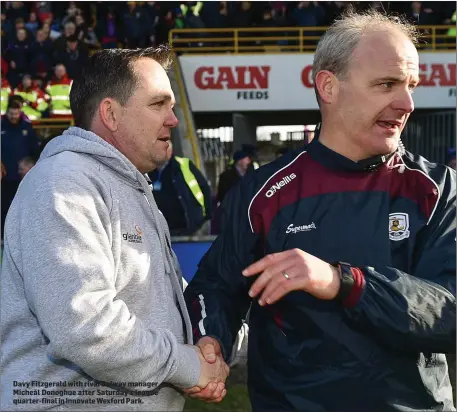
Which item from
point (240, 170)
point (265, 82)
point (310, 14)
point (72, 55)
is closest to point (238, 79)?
point (265, 82)

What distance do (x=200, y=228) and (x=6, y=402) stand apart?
5.62 metres

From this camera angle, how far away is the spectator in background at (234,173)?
36.1ft

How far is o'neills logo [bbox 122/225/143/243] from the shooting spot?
2.41 m

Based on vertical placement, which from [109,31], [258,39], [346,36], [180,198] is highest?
[346,36]

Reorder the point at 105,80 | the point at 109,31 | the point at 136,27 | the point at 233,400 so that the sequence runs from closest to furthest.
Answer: the point at 105,80 → the point at 233,400 → the point at 136,27 → the point at 109,31

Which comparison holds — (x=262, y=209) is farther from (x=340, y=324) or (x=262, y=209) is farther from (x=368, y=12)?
(x=368, y=12)

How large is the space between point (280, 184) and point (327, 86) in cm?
33

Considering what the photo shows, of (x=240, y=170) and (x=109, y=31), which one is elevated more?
(x=109, y=31)

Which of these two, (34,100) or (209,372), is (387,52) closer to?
(209,372)

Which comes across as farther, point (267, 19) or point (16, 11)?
point (267, 19)

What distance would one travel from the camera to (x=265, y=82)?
16734mm

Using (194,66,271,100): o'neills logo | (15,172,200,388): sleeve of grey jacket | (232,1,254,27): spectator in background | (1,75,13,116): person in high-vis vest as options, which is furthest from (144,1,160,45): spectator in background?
(15,172,200,388): sleeve of grey jacket

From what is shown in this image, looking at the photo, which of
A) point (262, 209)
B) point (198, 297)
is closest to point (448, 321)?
point (262, 209)

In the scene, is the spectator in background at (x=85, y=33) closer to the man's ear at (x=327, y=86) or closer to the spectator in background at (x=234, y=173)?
the spectator in background at (x=234, y=173)
